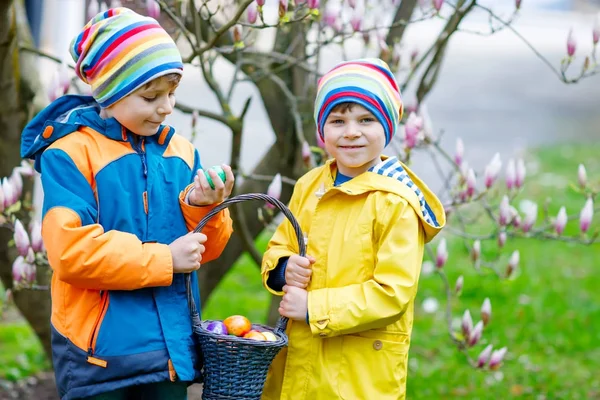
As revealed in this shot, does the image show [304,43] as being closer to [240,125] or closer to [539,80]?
[240,125]

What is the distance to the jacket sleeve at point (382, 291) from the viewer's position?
2674 mm

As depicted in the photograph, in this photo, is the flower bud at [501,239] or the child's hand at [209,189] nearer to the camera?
the child's hand at [209,189]

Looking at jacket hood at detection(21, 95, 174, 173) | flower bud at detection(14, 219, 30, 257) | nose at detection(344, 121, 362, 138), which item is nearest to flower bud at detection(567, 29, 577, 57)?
nose at detection(344, 121, 362, 138)

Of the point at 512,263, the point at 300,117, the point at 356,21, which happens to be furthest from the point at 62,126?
the point at 512,263

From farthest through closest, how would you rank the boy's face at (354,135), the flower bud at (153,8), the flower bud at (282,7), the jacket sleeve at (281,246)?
the flower bud at (153,8), the flower bud at (282,7), the jacket sleeve at (281,246), the boy's face at (354,135)

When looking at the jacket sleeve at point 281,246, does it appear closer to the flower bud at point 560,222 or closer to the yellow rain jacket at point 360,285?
the yellow rain jacket at point 360,285

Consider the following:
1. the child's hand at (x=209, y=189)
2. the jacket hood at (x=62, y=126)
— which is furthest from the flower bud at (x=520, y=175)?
the jacket hood at (x=62, y=126)

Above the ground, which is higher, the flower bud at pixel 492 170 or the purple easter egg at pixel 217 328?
the flower bud at pixel 492 170

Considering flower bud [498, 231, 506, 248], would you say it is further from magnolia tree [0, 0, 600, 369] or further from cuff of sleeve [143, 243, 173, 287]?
cuff of sleeve [143, 243, 173, 287]

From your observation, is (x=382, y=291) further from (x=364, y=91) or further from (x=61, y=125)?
(x=61, y=125)

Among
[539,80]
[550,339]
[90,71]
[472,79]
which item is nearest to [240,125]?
[90,71]

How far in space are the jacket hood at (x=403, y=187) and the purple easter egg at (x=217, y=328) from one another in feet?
2.02

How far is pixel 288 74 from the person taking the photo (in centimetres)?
441

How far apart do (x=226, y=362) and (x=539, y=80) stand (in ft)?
61.4
